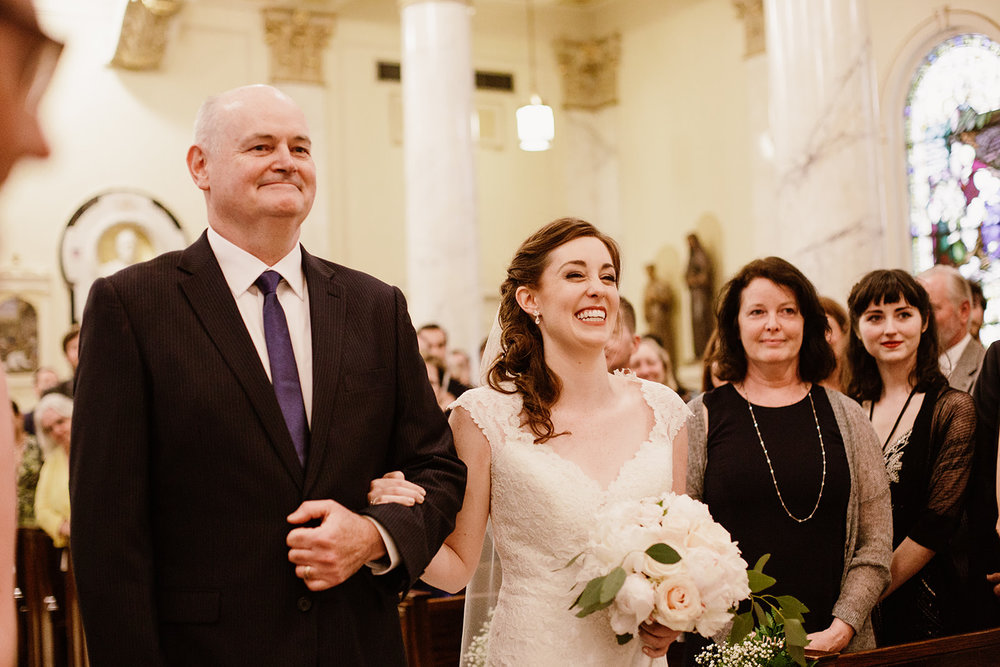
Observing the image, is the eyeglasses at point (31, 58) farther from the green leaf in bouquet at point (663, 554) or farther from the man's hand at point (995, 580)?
the man's hand at point (995, 580)

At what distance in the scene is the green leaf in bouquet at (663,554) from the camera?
262 cm

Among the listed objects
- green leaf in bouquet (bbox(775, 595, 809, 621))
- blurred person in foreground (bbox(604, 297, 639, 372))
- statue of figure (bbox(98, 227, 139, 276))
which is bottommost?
green leaf in bouquet (bbox(775, 595, 809, 621))

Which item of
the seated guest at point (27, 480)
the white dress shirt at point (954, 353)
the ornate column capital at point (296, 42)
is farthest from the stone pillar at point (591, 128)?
the white dress shirt at point (954, 353)

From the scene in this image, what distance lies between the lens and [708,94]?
633 inches

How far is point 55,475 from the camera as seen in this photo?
22.1 feet

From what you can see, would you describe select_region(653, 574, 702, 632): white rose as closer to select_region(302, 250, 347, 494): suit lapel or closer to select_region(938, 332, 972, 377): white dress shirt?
select_region(302, 250, 347, 494): suit lapel

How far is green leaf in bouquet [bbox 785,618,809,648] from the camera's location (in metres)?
2.76

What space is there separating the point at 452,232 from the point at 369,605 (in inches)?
354

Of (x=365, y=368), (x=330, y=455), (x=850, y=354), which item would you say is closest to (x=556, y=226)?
(x=365, y=368)

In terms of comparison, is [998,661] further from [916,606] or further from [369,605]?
[369,605]

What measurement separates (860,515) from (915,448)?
20.9 inches

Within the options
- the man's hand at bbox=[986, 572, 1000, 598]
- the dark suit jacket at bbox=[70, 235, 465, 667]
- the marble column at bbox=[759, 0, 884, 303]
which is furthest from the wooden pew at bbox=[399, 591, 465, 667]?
the marble column at bbox=[759, 0, 884, 303]

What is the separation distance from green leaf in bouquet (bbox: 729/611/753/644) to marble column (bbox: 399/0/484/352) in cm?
862

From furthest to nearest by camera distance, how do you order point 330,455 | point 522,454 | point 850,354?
point 850,354 → point 522,454 → point 330,455
